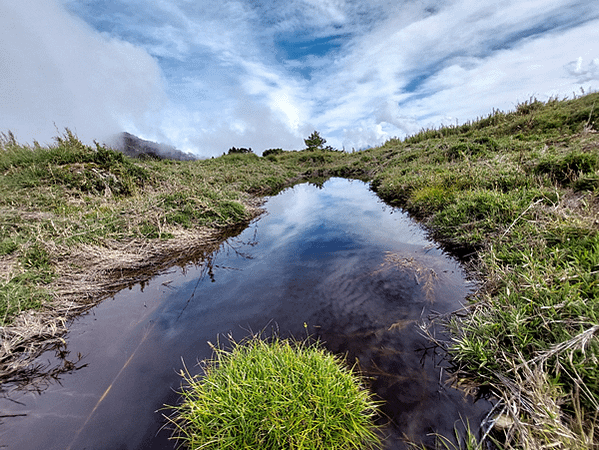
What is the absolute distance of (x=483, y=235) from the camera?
5.45m

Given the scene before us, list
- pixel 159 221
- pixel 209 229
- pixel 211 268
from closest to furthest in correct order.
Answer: pixel 211 268
pixel 159 221
pixel 209 229

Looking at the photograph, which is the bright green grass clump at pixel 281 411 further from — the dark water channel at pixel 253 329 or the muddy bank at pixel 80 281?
the muddy bank at pixel 80 281

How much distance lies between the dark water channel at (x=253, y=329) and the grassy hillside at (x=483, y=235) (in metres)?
0.62

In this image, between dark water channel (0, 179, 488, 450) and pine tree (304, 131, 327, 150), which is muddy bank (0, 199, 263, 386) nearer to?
dark water channel (0, 179, 488, 450)

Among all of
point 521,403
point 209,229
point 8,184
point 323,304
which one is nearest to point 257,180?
point 209,229

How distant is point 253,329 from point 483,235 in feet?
18.6

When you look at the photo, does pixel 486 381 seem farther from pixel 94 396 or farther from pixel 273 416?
pixel 94 396

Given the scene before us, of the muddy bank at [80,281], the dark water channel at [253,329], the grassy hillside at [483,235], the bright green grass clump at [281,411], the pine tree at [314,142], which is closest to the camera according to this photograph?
the bright green grass clump at [281,411]

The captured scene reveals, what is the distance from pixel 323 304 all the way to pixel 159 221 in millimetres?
6302

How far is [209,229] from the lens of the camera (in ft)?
28.2

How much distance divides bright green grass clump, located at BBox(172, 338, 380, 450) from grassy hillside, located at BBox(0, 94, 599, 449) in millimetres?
1390

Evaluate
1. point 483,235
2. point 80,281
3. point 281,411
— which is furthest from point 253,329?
point 483,235

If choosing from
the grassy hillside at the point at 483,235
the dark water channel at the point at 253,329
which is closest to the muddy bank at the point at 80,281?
the grassy hillside at the point at 483,235

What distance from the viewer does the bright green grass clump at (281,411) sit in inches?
82.9
